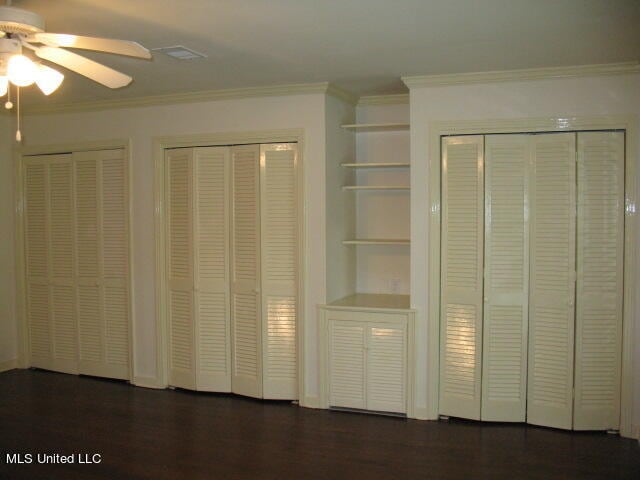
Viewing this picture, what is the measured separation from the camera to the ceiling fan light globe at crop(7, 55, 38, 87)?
2434 millimetres

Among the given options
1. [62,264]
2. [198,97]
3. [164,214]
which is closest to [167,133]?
Result: [198,97]

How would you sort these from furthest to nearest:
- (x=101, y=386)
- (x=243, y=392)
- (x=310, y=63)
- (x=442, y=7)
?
1. (x=101, y=386)
2. (x=243, y=392)
3. (x=310, y=63)
4. (x=442, y=7)

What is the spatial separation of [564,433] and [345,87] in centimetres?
295

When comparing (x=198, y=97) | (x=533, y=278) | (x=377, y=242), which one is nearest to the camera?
(x=533, y=278)

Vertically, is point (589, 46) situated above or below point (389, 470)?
above

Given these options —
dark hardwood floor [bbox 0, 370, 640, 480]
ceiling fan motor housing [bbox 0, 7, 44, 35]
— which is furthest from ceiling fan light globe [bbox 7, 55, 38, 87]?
dark hardwood floor [bbox 0, 370, 640, 480]

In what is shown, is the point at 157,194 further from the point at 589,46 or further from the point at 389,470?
the point at 589,46

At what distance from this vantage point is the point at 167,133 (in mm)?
5074

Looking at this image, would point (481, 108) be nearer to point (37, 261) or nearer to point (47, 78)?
point (47, 78)

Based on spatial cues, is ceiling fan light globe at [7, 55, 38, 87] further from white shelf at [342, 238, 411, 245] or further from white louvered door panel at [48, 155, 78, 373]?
white louvered door panel at [48, 155, 78, 373]

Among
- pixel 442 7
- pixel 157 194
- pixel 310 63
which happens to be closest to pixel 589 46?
pixel 442 7

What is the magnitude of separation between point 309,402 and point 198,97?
2.60 meters

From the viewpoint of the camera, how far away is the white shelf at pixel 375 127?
4.71m

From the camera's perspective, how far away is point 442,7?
112 inches
